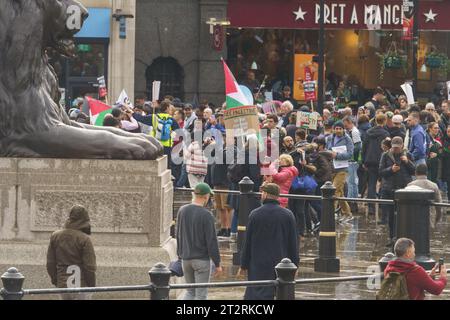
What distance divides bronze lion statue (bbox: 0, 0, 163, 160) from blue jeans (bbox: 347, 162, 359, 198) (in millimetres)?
11553

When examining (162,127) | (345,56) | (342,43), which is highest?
(342,43)

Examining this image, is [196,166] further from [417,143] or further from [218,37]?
[218,37]

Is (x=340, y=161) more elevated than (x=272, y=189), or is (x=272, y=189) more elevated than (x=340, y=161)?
(x=340, y=161)

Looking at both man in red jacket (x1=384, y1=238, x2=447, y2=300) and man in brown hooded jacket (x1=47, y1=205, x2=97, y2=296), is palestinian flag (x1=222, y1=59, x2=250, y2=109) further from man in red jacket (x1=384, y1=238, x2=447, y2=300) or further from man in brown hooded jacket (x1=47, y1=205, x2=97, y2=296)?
man in red jacket (x1=384, y1=238, x2=447, y2=300)

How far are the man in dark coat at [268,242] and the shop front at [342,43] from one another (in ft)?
87.2

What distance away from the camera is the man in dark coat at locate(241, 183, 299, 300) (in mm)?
15109

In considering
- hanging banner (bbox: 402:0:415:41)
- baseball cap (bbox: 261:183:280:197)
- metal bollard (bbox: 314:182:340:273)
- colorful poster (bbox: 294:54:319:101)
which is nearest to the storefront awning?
colorful poster (bbox: 294:54:319:101)

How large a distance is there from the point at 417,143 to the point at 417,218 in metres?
8.95

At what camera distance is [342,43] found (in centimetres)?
4378

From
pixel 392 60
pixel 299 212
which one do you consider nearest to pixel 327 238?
pixel 299 212

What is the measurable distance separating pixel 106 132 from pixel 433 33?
2878 centimetres

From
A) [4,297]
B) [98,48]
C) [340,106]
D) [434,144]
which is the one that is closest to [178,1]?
[98,48]

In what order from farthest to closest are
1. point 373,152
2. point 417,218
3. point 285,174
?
point 373,152 < point 285,174 < point 417,218

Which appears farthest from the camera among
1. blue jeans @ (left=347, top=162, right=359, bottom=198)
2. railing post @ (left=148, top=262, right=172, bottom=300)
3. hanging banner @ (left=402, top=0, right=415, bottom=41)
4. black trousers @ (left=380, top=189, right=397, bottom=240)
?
hanging banner @ (left=402, top=0, right=415, bottom=41)
